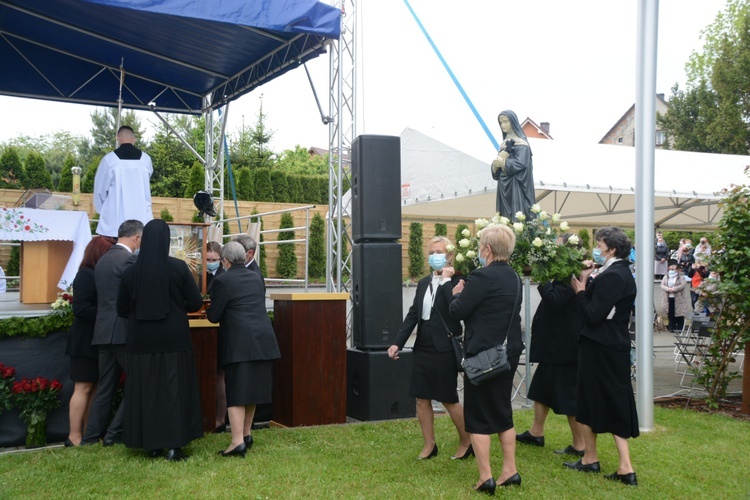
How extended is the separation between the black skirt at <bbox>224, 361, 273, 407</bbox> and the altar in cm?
252

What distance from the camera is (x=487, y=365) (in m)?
4.41

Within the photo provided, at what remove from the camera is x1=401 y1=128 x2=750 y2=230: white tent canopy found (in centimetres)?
A: 1210

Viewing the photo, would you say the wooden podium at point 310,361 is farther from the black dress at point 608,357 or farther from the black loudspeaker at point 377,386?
the black dress at point 608,357

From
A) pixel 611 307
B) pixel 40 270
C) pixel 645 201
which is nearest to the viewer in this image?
pixel 611 307

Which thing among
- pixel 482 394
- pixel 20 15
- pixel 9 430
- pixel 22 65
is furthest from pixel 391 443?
pixel 22 65

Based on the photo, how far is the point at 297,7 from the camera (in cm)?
712

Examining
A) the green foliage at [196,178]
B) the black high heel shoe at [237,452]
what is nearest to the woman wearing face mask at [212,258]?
the black high heel shoe at [237,452]

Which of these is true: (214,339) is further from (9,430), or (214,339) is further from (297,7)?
(297,7)

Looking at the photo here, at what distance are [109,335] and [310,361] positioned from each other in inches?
72.4

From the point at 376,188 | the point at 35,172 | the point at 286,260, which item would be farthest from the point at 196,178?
the point at 376,188

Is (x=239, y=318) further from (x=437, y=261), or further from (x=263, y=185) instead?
(x=263, y=185)

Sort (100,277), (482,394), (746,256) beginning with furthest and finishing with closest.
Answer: (746,256)
(100,277)
(482,394)

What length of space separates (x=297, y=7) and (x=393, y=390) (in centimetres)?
390

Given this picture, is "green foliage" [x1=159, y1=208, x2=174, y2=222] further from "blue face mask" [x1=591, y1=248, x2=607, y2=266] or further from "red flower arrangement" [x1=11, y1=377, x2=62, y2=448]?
"blue face mask" [x1=591, y1=248, x2=607, y2=266]
